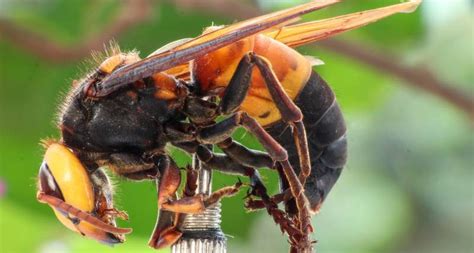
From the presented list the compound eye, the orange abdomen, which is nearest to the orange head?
the compound eye

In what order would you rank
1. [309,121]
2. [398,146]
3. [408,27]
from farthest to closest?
[398,146]
[408,27]
[309,121]

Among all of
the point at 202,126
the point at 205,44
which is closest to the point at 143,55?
the point at 202,126

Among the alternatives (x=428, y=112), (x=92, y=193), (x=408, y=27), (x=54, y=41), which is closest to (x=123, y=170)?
(x=92, y=193)

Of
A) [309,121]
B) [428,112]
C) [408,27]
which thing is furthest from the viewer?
[428,112]

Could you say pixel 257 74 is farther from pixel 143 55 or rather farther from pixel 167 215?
pixel 143 55

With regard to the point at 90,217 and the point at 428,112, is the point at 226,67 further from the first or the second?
the point at 428,112

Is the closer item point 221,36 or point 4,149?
point 221,36

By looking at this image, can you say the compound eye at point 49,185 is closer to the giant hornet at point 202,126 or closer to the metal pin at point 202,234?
the giant hornet at point 202,126
